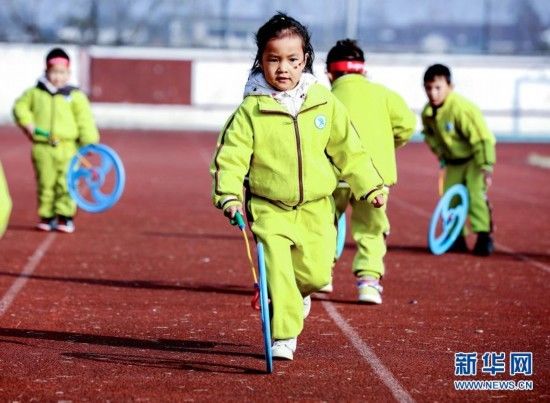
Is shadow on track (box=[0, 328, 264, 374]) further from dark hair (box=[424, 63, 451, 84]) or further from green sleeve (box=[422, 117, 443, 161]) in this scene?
green sleeve (box=[422, 117, 443, 161])

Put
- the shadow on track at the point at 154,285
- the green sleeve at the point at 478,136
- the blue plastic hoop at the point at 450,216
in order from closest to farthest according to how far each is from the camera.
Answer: the shadow on track at the point at 154,285
the green sleeve at the point at 478,136
the blue plastic hoop at the point at 450,216

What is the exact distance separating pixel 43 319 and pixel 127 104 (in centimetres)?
4218

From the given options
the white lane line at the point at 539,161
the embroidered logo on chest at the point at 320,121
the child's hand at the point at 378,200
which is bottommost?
the white lane line at the point at 539,161

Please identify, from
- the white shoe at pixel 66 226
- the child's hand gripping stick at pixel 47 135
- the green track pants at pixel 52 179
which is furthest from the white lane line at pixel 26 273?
the child's hand gripping stick at pixel 47 135

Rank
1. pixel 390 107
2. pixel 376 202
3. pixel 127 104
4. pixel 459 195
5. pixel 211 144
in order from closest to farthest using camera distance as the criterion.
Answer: pixel 376 202 < pixel 390 107 < pixel 459 195 < pixel 211 144 < pixel 127 104

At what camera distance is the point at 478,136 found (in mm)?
13383

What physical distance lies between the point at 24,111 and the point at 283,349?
Result: 27.4 ft

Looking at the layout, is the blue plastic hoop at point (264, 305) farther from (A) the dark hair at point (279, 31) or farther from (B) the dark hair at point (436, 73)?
(B) the dark hair at point (436, 73)

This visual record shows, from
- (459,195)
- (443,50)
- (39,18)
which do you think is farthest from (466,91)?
(459,195)

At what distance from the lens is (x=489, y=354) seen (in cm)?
779

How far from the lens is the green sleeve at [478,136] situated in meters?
13.3

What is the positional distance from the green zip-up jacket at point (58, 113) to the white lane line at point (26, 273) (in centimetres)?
118

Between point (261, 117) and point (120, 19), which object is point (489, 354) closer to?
point (261, 117)

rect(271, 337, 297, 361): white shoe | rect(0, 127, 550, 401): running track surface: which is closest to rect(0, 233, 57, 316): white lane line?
rect(0, 127, 550, 401): running track surface
